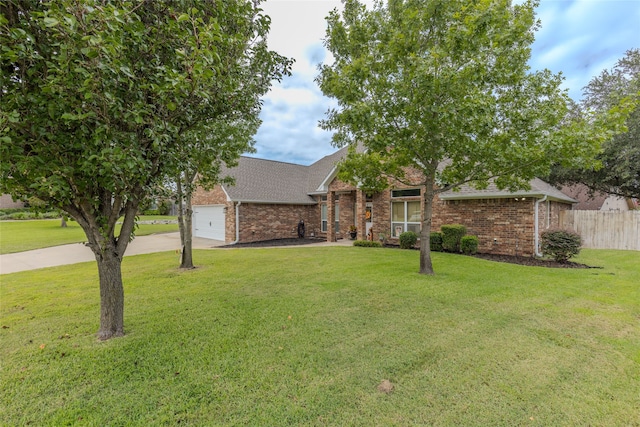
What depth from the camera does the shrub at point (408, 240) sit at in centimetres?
1249

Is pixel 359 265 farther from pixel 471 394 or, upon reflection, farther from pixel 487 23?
pixel 487 23

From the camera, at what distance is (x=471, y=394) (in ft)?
9.48

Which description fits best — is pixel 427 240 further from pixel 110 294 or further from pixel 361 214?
pixel 110 294

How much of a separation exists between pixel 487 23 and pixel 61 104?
24.3 feet

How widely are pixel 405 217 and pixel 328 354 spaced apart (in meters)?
10.8

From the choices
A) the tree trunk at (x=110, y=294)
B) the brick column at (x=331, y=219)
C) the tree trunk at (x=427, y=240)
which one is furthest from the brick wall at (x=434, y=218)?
the tree trunk at (x=110, y=294)

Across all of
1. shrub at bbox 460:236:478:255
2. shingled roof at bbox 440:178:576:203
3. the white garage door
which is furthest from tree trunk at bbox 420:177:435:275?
the white garage door

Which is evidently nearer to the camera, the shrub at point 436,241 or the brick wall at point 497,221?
the brick wall at point 497,221

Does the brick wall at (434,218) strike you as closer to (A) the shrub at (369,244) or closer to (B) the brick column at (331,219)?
(B) the brick column at (331,219)

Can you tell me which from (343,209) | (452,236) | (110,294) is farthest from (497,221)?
(110,294)

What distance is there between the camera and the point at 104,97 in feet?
9.31

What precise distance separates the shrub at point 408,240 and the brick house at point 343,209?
2.50 feet

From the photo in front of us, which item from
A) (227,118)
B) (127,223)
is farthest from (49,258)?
(227,118)

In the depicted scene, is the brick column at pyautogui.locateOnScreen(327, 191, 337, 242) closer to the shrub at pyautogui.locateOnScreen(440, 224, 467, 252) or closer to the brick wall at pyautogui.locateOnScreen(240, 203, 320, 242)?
the brick wall at pyautogui.locateOnScreen(240, 203, 320, 242)
